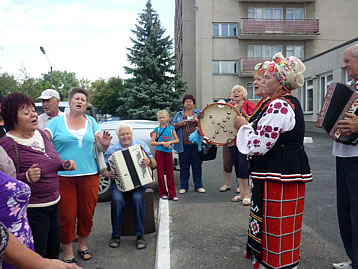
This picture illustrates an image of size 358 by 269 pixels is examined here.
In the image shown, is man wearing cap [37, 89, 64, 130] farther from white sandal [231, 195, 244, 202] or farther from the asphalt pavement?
white sandal [231, 195, 244, 202]

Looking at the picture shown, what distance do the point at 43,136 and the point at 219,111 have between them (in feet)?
7.68

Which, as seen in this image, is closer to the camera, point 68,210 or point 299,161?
point 299,161

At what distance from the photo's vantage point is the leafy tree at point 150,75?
66.4 feet

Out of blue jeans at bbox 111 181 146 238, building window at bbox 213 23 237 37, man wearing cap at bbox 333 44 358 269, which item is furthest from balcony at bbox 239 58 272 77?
man wearing cap at bbox 333 44 358 269

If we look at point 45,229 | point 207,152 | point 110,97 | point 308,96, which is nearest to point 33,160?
point 45,229

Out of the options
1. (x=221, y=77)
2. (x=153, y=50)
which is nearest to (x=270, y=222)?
(x=153, y=50)

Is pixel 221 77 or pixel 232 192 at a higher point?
pixel 221 77

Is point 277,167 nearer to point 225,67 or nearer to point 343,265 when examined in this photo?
point 343,265

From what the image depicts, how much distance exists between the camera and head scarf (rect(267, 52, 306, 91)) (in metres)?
2.51

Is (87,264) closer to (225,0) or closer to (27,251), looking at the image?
(27,251)

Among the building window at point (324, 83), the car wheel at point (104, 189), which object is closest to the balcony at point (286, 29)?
the building window at point (324, 83)

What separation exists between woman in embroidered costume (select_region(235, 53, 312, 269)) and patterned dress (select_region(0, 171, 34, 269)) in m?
1.64

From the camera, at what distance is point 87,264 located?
3656mm

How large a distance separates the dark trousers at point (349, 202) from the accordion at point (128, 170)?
2.28m
